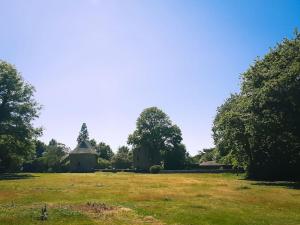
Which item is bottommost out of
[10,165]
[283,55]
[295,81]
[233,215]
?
[233,215]

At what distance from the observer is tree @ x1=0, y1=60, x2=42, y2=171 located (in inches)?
2825

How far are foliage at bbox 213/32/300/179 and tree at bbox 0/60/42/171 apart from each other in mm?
38192

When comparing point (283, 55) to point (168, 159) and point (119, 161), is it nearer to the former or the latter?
point (168, 159)

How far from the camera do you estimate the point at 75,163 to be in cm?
11694

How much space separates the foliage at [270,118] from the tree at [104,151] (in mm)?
102334

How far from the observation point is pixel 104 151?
165 metres

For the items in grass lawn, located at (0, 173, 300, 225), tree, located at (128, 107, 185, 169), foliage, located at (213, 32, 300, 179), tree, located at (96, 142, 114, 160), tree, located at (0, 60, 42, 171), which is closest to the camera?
grass lawn, located at (0, 173, 300, 225)

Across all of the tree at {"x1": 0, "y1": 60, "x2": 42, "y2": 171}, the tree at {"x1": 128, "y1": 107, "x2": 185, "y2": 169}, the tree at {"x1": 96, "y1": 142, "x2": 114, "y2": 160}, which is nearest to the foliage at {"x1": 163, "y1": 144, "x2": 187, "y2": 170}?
the tree at {"x1": 128, "y1": 107, "x2": 185, "y2": 169}

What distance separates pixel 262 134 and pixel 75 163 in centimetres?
7818

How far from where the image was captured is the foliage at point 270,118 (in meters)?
47.6

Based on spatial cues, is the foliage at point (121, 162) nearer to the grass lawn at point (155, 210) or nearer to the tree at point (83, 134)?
the tree at point (83, 134)

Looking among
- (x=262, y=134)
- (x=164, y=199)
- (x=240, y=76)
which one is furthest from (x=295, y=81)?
Answer: (x=164, y=199)

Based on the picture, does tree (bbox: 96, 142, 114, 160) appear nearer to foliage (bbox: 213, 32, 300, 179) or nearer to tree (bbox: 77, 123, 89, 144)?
tree (bbox: 77, 123, 89, 144)

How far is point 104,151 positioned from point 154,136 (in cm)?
4102
